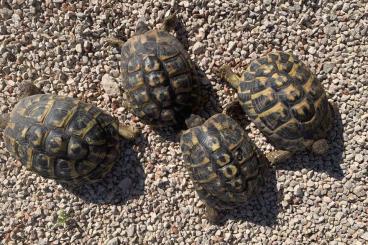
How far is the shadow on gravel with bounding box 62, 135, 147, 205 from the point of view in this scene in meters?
4.77

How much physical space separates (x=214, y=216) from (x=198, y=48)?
173 cm

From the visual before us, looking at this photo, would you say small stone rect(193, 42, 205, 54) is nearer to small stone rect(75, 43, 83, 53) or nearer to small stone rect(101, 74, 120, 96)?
small stone rect(101, 74, 120, 96)

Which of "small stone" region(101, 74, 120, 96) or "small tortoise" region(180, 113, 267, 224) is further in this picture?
"small stone" region(101, 74, 120, 96)

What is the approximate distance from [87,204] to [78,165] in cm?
67

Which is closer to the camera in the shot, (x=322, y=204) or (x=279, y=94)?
(x=279, y=94)

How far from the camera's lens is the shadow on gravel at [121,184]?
477cm

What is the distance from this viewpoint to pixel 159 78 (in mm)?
4125

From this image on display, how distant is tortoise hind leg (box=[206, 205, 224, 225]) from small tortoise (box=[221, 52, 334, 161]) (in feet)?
3.04

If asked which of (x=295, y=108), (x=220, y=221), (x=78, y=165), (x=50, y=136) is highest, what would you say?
(x=295, y=108)

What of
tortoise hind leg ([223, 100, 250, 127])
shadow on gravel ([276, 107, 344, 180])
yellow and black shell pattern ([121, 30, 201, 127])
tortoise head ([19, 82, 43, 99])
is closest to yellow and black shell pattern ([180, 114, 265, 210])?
tortoise hind leg ([223, 100, 250, 127])

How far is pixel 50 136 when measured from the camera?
421cm

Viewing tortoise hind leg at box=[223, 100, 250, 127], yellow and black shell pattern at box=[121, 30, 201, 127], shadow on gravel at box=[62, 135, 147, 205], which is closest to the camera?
yellow and black shell pattern at box=[121, 30, 201, 127]

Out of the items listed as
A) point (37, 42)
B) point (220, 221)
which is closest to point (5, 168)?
point (37, 42)

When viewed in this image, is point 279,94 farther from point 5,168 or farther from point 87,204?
point 5,168
